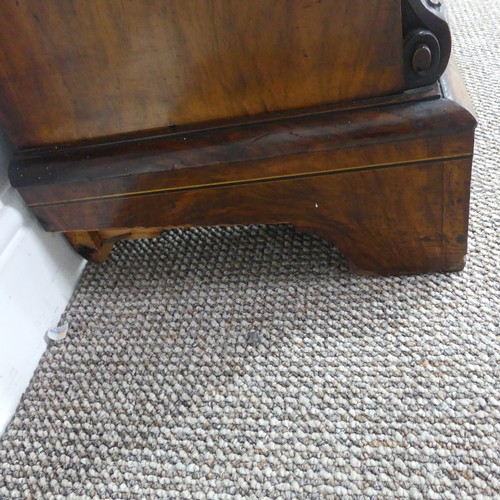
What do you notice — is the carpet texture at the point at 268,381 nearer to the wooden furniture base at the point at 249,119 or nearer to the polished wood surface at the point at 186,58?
the wooden furniture base at the point at 249,119

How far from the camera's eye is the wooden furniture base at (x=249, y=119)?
51 centimetres

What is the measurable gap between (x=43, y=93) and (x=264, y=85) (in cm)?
23

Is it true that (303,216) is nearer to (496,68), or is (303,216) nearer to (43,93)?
(43,93)

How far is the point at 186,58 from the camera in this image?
0.54 meters

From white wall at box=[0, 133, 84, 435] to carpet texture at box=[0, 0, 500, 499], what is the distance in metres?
0.02

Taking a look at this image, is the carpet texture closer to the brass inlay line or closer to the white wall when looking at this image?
the white wall

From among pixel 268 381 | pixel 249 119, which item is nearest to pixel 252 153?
pixel 249 119

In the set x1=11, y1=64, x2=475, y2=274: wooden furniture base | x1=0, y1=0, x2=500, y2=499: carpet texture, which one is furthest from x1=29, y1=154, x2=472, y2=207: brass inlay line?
x1=0, y1=0, x2=500, y2=499: carpet texture

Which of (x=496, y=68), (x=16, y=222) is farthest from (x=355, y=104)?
(x=496, y=68)

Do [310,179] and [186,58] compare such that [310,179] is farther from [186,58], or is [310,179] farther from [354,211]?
[186,58]

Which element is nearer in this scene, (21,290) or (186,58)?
(186,58)

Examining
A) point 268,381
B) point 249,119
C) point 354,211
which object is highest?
point 249,119

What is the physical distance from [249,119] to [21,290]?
33cm

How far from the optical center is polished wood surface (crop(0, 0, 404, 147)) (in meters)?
0.50
